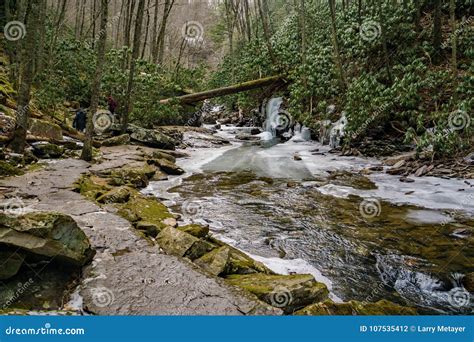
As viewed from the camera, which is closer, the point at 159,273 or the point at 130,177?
the point at 159,273

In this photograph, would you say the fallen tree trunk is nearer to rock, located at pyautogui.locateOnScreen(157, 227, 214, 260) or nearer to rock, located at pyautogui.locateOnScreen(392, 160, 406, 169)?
rock, located at pyautogui.locateOnScreen(392, 160, 406, 169)

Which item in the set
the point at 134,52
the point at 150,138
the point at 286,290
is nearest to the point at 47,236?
the point at 286,290

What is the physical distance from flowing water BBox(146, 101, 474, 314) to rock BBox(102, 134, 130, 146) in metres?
3.61

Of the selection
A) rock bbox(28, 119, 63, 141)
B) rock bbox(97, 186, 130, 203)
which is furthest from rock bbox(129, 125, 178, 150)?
rock bbox(97, 186, 130, 203)

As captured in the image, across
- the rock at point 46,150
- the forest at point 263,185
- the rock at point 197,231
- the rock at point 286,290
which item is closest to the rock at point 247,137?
the forest at point 263,185

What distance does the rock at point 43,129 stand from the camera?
411 inches

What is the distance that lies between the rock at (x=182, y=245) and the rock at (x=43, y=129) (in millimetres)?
7747

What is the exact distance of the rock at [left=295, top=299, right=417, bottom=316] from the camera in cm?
326

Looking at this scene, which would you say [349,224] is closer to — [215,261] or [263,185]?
[215,261]

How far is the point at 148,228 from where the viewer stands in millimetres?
5125

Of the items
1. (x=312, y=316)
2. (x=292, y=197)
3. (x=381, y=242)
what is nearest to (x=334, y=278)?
(x=381, y=242)

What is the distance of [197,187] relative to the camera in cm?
955

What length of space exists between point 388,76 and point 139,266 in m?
13.0

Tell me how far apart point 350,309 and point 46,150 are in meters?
9.08
